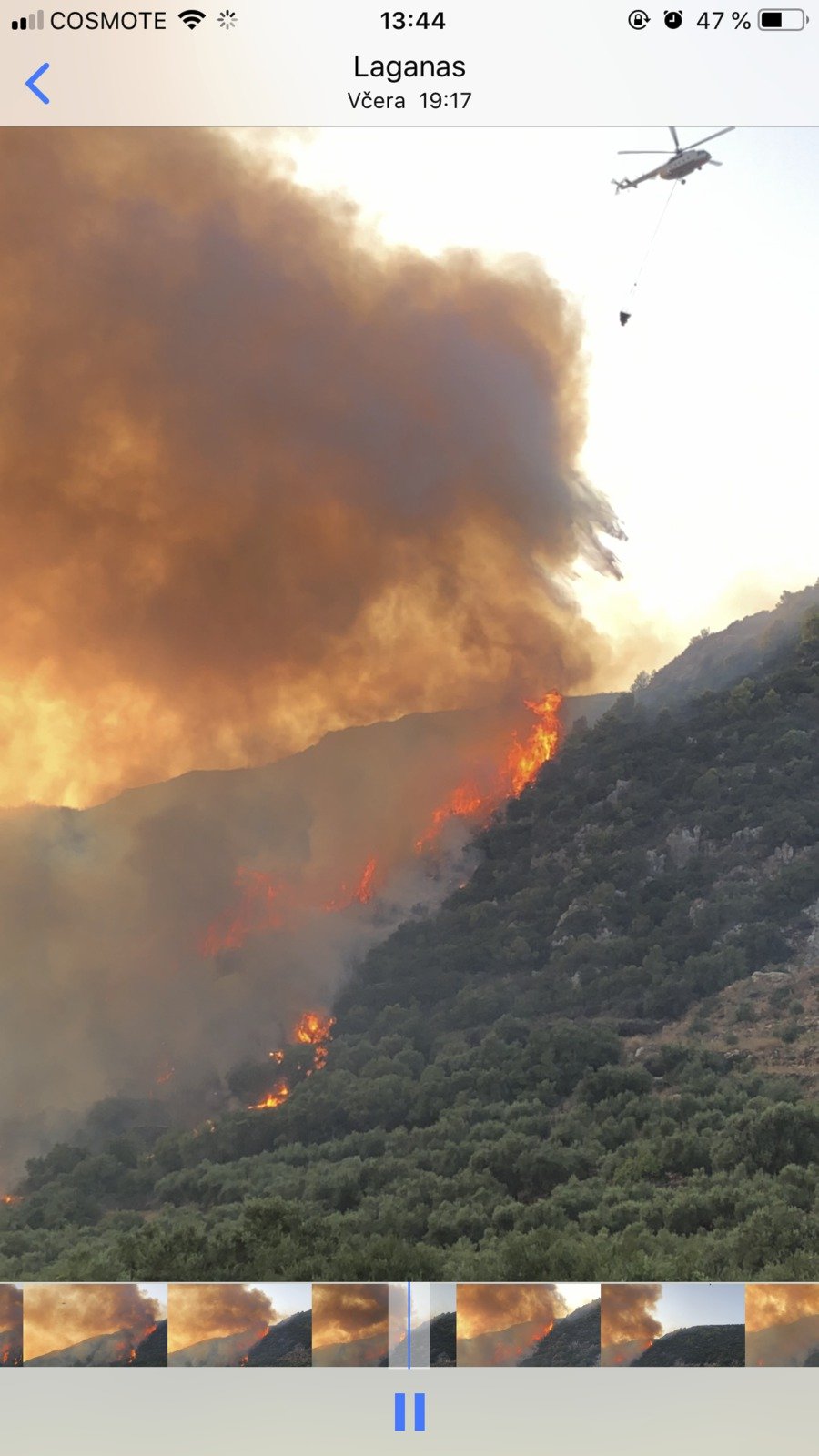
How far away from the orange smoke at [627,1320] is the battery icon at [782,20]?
997 centimetres

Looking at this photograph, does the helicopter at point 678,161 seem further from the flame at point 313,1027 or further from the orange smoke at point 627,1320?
the orange smoke at point 627,1320

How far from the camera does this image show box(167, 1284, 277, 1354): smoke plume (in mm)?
12273

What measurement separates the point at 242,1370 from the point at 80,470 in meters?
13.8

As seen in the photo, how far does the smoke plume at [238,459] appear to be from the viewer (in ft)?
73.9

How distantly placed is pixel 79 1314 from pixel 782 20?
11715mm

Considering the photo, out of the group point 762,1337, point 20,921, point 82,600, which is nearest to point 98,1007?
point 20,921

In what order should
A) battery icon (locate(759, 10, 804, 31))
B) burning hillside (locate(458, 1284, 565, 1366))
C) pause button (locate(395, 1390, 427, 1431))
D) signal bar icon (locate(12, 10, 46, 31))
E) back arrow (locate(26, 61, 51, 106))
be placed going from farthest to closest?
back arrow (locate(26, 61, 51, 106)), signal bar icon (locate(12, 10, 46, 31)), battery icon (locate(759, 10, 804, 31)), burning hillside (locate(458, 1284, 565, 1366)), pause button (locate(395, 1390, 427, 1431))

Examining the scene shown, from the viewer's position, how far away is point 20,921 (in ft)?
75.8

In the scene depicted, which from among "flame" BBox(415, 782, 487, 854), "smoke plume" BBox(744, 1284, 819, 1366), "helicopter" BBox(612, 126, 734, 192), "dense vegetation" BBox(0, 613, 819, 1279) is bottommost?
"smoke plume" BBox(744, 1284, 819, 1366)

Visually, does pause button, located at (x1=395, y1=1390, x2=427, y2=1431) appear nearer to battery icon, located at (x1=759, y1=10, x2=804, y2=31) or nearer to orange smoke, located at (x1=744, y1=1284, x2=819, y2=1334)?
orange smoke, located at (x1=744, y1=1284, x2=819, y2=1334)

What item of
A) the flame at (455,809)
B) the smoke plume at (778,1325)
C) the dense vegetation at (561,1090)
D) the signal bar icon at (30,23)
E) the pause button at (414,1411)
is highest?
the signal bar icon at (30,23)

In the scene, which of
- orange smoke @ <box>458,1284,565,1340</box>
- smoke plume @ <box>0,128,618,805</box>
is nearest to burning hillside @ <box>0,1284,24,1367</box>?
orange smoke @ <box>458,1284,565,1340</box>

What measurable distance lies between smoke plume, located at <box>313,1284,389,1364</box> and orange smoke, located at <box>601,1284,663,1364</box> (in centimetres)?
163

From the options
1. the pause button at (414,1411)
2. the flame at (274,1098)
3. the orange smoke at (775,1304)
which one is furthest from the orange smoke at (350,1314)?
the flame at (274,1098)
